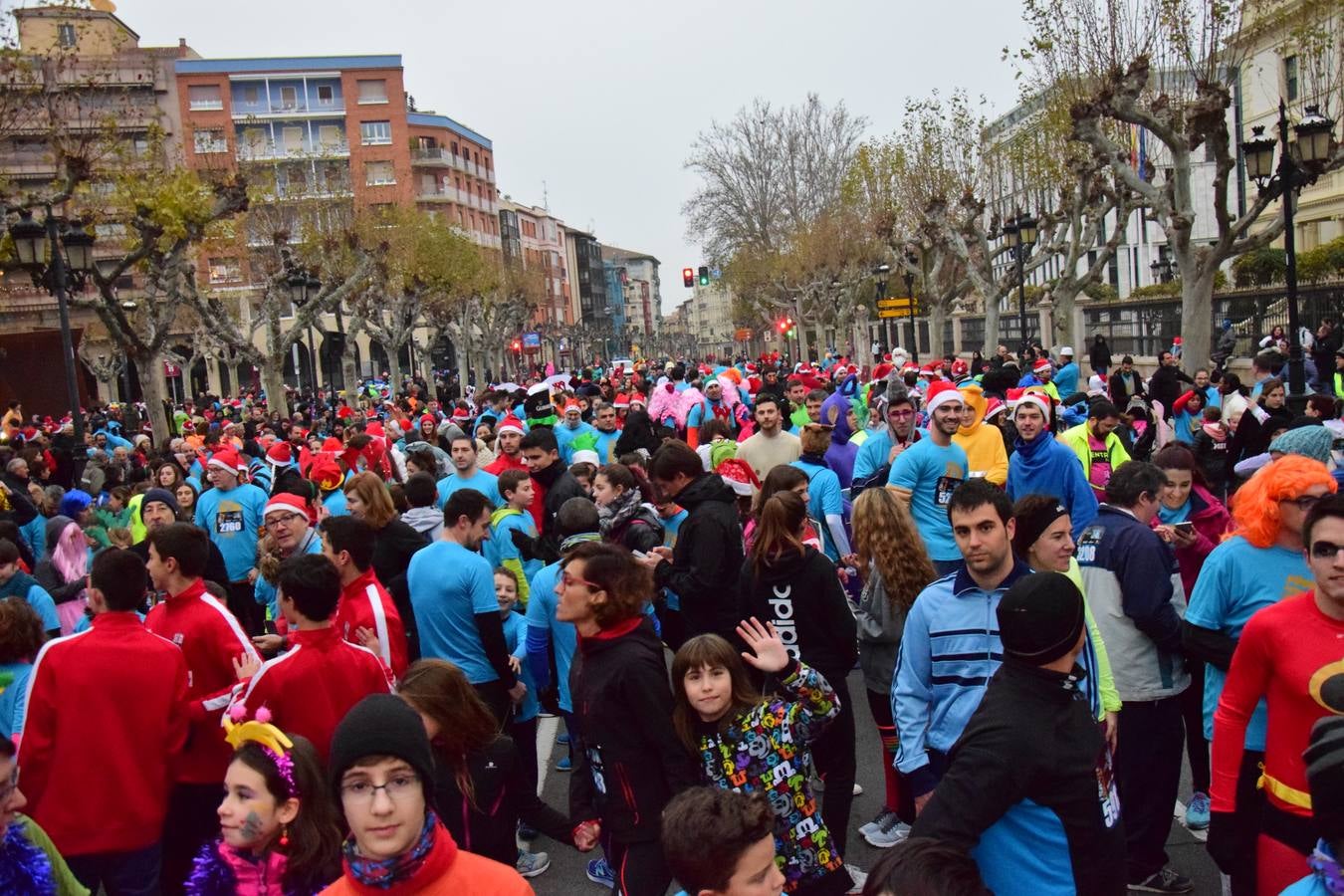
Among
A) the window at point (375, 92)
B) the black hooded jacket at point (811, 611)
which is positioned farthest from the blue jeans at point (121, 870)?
the window at point (375, 92)

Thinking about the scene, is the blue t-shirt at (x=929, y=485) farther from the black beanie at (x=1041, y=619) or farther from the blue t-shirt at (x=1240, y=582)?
the black beanie at (x=1041, y=619)

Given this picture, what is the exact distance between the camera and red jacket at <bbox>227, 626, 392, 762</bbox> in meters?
4.14

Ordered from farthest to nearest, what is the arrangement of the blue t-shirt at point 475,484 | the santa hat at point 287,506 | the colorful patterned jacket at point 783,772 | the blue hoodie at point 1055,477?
the blue t-shirt at point 475,484
the blue hoodie at point 1055,477
the santa hat at point 287,506
the colorful patterned jacket at point 783,772

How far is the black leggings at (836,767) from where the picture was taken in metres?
4.57

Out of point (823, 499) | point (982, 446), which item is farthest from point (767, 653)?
point (982, 446)

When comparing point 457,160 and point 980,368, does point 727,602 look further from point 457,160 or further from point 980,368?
point 457,160

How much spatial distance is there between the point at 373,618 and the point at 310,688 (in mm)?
879

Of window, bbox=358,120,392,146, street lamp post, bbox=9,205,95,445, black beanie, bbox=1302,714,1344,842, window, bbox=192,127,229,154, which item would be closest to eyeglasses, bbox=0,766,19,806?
black beanie, bbox=1302,714,1344,842

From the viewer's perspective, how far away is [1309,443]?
5.17 metres

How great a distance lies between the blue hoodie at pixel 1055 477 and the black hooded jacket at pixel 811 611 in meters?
2.39

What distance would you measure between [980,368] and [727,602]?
16.9 metres

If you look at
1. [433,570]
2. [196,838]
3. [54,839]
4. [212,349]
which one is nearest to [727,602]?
[433,570]

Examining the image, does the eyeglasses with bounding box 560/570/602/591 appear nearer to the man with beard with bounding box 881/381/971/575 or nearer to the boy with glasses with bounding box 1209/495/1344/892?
the boy with glasses with bounding box 1209/495/1344/892

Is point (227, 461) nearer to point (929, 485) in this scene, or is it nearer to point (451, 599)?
point (451, 599)
